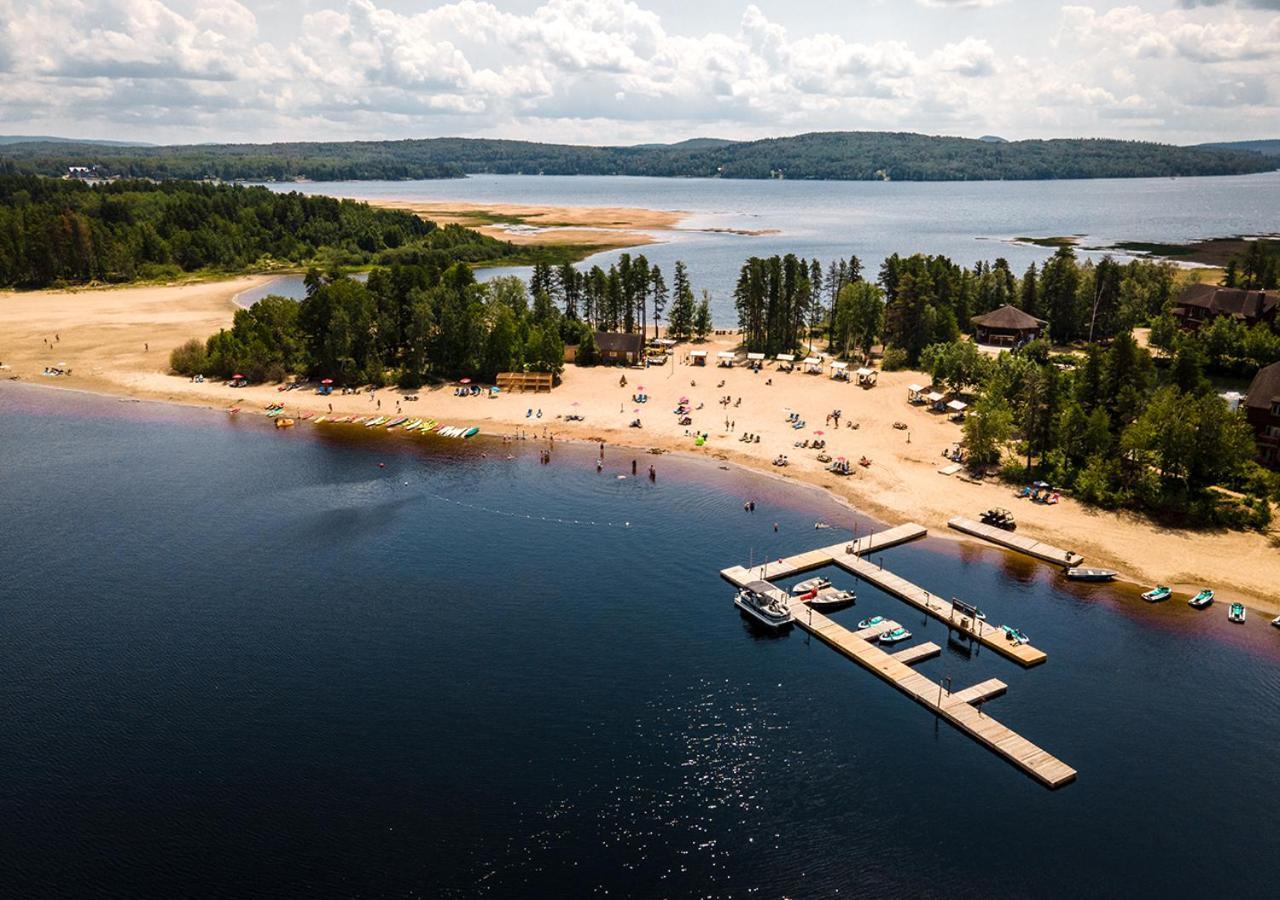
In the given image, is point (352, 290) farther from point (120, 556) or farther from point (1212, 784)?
point (1212, 784)

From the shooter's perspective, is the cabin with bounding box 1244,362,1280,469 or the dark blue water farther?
the cabin with bounding box 1244,362,1280,469

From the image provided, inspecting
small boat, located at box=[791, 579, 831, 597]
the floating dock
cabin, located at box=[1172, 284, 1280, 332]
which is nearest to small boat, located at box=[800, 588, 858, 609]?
small boat, located at box=[791, 579, 831, 597]

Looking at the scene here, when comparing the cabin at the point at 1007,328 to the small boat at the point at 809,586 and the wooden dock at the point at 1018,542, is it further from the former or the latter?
the small boat at the point at 809,586

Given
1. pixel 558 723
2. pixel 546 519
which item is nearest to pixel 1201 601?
pixel 558 723

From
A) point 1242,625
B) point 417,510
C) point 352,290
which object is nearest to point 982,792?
point 1242,625

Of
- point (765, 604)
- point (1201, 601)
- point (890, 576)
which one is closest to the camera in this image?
point (765, 604)

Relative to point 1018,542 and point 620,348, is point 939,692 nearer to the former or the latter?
point 1018,542

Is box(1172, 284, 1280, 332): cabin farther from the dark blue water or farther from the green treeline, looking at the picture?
the green treeline
